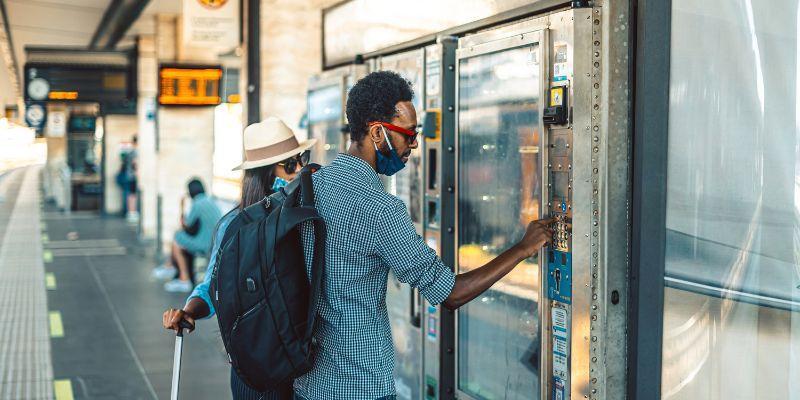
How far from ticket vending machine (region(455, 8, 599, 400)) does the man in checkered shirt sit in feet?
2.56

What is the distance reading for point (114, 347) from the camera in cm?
762

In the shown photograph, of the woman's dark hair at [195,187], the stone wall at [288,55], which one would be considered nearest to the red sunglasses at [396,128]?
the stone wall at [288,55]

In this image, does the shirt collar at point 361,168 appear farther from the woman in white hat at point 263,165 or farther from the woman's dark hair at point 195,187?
the woman's dark hair at point 195,187

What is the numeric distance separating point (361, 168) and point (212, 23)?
21.2 feet

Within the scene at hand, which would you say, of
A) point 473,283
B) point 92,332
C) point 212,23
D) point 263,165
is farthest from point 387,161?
point 212,23

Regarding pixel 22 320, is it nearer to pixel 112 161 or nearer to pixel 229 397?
pixel 229 397

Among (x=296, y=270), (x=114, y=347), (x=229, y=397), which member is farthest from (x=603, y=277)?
(x=114, y=347)

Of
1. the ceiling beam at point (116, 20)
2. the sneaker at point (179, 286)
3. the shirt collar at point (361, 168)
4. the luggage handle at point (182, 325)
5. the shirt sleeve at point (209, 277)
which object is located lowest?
the sneaker at point (179, 286)

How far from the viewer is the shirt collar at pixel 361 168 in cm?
Answer: 263

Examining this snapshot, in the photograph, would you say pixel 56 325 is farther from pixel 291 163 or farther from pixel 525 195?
pixel 525 195

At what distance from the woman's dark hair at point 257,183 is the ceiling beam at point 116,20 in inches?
353

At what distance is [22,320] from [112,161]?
1395cm

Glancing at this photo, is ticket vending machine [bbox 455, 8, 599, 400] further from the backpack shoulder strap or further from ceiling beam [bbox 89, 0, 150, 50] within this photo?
ceiling beam [bbox 89, 0, 150, 50]

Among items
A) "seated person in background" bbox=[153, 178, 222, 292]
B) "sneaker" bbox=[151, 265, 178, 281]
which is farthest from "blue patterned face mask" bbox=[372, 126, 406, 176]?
"sneaker" bbox=[151, 265, 178, 281]
